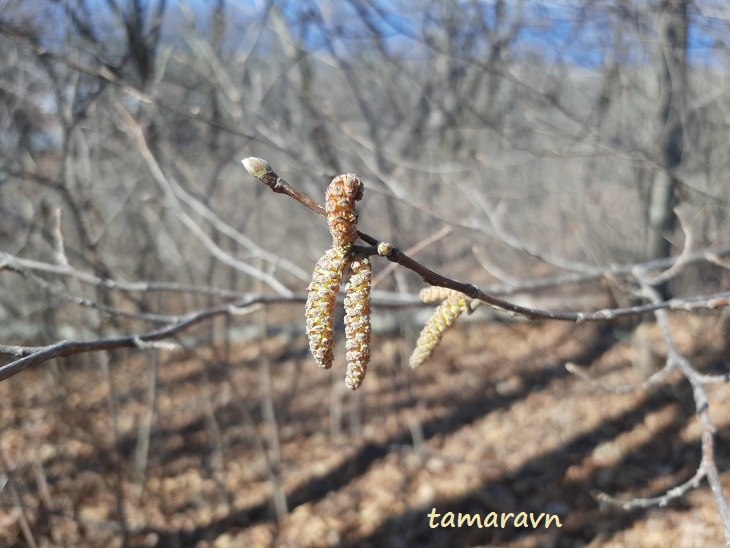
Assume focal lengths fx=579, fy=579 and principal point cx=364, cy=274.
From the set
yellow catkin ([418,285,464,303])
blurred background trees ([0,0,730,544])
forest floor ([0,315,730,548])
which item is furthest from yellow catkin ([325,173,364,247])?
forest floor ([0,315,730,548])

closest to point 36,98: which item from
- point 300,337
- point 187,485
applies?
point 187,485

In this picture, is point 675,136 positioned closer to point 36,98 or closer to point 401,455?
point 401,455

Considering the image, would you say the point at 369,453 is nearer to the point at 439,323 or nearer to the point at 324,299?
the point at 439,323

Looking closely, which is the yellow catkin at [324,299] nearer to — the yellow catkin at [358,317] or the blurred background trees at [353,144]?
the yellow catkin at [358,317]

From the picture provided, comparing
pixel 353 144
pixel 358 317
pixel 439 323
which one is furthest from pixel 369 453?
pixel 358 317

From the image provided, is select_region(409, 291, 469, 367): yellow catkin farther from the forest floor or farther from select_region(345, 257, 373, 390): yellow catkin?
the forest floor

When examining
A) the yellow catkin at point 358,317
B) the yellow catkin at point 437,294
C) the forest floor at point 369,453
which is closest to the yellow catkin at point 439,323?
the yellow catkin at point 437,294
